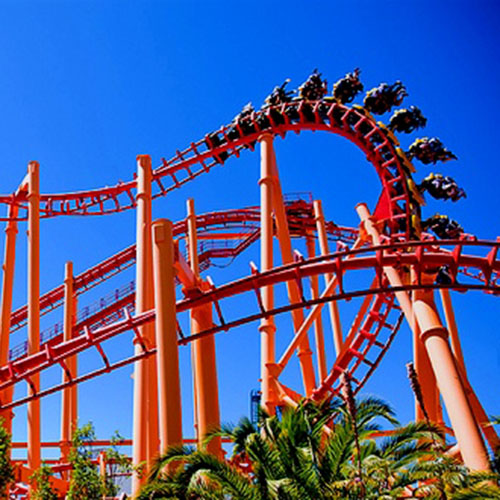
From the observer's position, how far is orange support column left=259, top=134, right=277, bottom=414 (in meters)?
8.56

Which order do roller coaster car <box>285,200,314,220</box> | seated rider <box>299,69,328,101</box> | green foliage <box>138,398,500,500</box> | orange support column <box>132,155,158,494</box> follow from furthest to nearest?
roller coaster car <box>285,200,314,220</box> → seated rider <box>299,69,328,101</box> → orange support column <box>132,155,158,494</box> → green foliage <box>138,398,500,500</box>

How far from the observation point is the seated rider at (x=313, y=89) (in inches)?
488

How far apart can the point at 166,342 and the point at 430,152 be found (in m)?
6.53

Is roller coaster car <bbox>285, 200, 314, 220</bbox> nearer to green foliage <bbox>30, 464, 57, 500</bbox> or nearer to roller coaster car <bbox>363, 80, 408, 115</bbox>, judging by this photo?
roller coaster car <bbox>363, 80, 408, 115</bbox>

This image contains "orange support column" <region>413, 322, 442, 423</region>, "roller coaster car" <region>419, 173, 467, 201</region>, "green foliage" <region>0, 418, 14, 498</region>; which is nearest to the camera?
"green foliage" <region>0, 418, 14, 498</region>

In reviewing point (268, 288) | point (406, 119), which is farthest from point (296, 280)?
point (406, 119)

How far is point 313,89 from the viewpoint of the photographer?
1241 cm

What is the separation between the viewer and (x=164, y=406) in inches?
236

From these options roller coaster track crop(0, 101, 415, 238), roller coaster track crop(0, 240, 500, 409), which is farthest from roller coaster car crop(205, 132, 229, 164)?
roller coaster track crop(0, 240, 500, 409)

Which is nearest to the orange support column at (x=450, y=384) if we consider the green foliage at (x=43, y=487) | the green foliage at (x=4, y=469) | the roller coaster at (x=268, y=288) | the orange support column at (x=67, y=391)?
the roller coaster at (x=268, y=288)

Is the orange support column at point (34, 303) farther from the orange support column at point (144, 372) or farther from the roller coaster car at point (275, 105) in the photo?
the roller coaster car at point (275, 105)

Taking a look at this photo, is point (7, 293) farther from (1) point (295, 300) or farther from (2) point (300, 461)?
(2) point (300, 461)

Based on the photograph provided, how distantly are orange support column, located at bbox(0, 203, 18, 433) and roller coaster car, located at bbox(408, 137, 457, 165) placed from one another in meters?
6.77

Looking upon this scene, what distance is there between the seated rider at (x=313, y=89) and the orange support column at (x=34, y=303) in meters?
4.97
